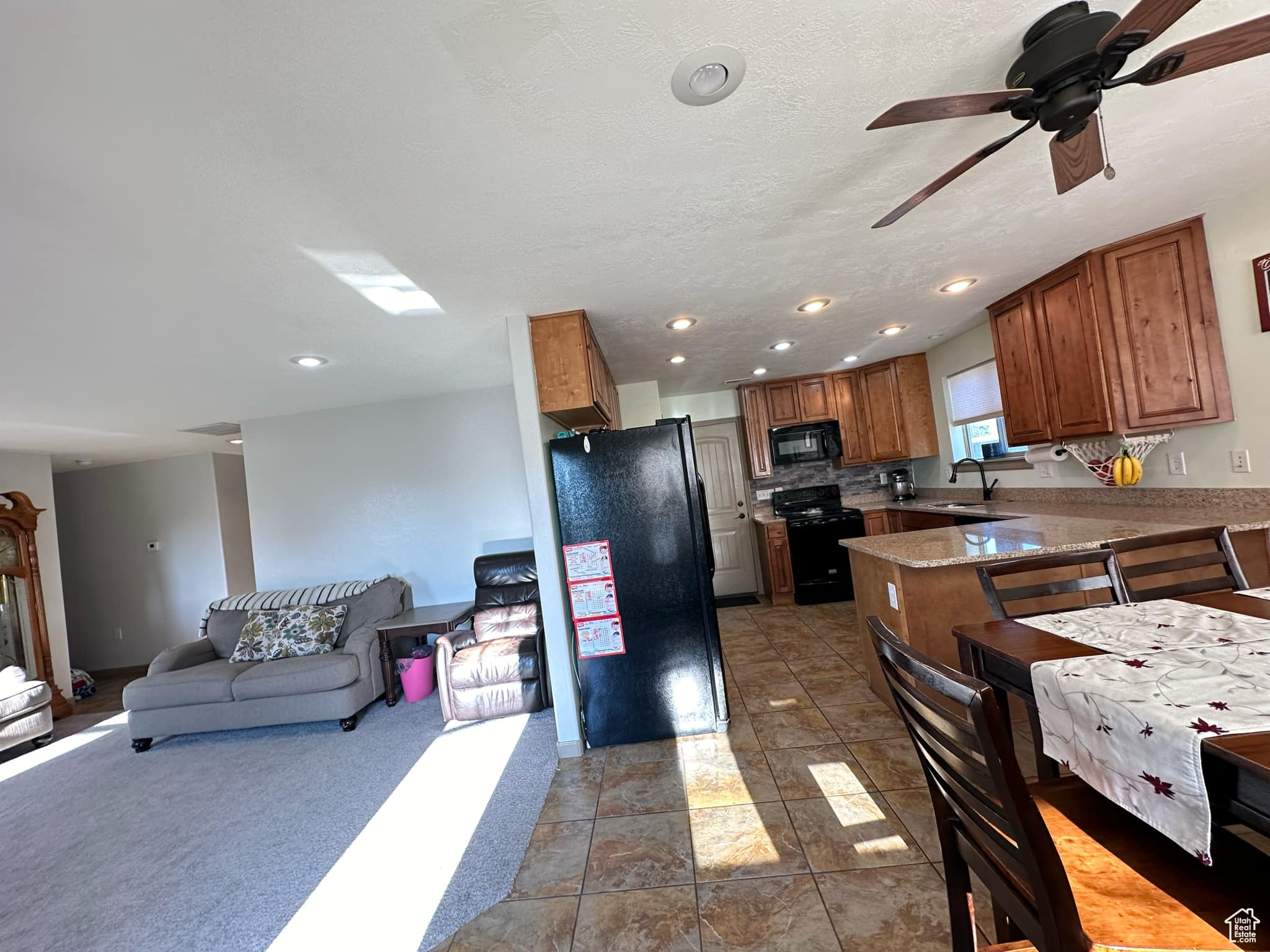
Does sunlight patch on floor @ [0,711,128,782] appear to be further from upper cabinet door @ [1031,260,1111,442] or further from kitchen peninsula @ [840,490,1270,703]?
upper cabinet door @ [1031,260,1111,442]

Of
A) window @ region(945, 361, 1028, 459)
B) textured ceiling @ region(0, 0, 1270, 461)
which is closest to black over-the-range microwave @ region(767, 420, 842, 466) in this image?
window @ region(945, 361, 1028, 459)

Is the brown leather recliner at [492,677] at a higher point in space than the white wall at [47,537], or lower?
lower

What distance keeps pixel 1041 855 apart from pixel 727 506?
16.6 feet

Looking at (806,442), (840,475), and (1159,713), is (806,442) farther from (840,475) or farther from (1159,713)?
(1159,713)

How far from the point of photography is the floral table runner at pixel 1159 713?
0.85m

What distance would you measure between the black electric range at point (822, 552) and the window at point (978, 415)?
42.9 inches

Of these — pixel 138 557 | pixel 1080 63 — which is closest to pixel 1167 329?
pixel 1080 63

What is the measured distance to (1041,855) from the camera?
0.81 metres

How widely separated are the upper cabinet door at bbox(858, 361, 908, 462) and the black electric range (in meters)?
0.70

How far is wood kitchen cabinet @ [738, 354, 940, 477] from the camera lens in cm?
504

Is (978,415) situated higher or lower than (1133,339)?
lower

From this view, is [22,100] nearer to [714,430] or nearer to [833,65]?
[833,65]

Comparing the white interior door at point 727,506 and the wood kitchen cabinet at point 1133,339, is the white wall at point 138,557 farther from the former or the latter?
the wood kitchen cabinet at point 1133,339

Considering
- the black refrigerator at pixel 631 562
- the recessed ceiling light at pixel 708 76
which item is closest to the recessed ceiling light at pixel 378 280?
the black refrigerator at pixel 631 562
